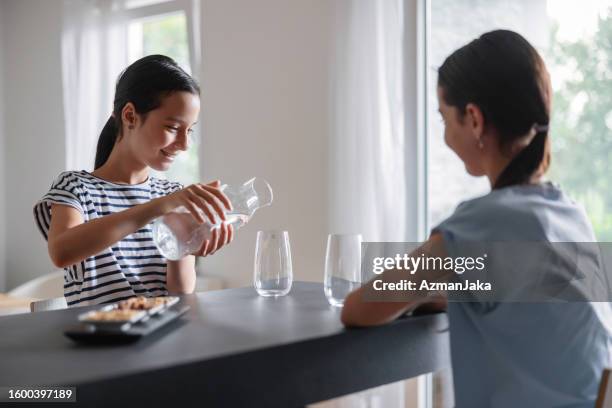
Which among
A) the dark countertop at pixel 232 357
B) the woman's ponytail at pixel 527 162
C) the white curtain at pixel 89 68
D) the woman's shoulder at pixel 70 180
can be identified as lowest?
the dark countertop at pixel 232 357

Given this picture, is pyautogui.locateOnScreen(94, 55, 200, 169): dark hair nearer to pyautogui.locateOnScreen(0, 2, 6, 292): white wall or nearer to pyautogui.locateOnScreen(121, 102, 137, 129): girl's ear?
pyautogui.locateOnScreen(121, 102, 137, 129): girl's ear

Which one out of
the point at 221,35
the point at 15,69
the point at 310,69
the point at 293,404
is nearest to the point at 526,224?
the point at 293,404

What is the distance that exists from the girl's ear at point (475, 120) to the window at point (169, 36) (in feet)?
9.49

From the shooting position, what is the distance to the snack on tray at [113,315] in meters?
0.99

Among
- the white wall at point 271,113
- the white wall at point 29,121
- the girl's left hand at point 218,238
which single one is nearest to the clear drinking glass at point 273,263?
the girl's left hand at point 218,238

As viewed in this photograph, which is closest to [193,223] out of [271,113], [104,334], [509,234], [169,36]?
[104,334]

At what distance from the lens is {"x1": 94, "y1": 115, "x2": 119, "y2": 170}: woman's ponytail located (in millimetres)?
1765

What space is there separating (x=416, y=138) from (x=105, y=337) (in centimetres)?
213

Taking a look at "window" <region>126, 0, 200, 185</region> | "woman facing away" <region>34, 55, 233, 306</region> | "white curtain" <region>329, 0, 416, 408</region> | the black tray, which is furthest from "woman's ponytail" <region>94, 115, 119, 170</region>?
"window" <region>126, 0, 200, 185</region>

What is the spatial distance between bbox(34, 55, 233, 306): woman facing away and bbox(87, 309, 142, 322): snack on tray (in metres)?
0.37

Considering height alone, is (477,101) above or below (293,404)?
above

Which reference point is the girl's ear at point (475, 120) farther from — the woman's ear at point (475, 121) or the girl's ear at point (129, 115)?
the girl's ear at point (129, 115)

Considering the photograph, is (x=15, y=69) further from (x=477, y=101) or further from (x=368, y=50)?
(x=477, y=101)

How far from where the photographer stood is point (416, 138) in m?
2.91
